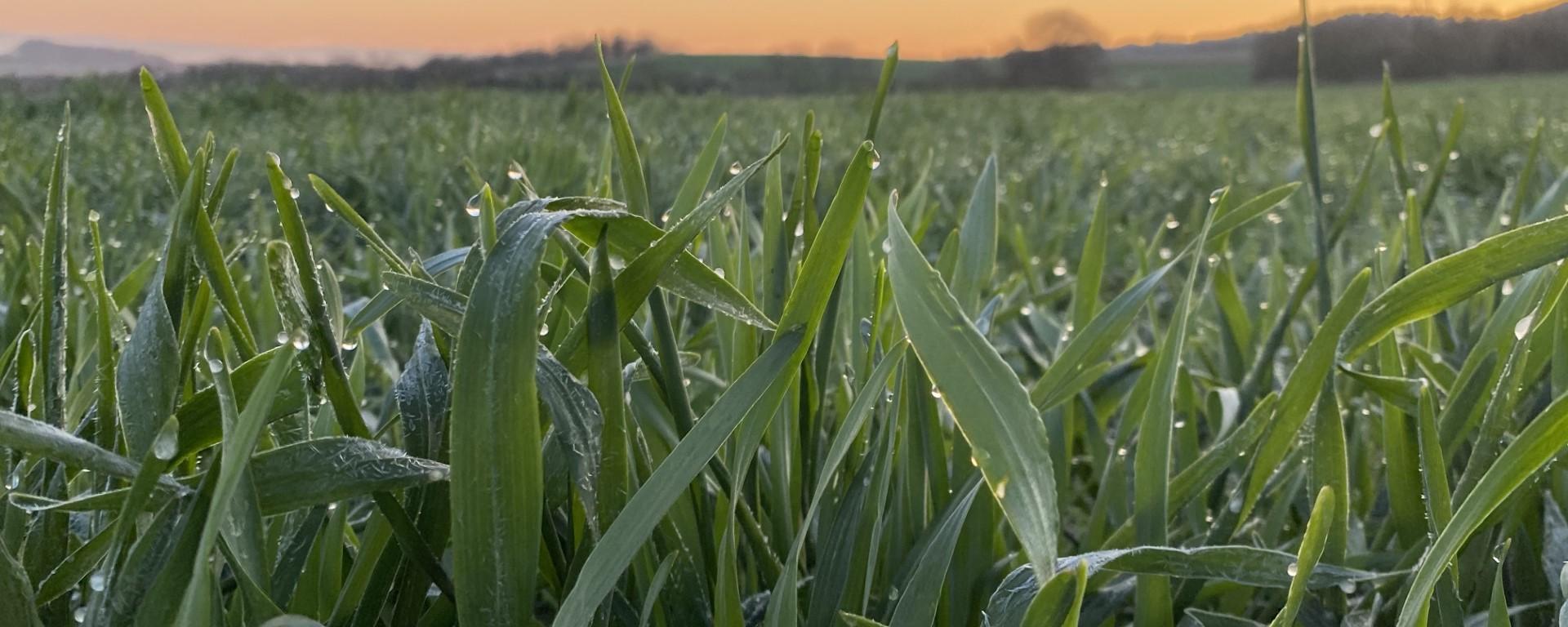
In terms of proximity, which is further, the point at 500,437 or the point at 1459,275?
the point at 1459,275

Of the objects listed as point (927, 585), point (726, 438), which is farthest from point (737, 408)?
point (927, 585)

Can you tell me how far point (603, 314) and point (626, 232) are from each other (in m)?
0.04

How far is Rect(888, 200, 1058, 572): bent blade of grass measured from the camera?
0.96ft

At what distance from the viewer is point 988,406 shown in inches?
11.9

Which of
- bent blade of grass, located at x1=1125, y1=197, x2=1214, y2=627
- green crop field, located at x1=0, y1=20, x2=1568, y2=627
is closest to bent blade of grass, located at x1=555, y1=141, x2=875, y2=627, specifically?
green crop field, located at x1=0, y1=20, x2=1568, y2=627

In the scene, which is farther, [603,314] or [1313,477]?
[1313,477]

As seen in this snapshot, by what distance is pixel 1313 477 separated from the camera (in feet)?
1.56

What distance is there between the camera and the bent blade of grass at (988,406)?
292 millimetres

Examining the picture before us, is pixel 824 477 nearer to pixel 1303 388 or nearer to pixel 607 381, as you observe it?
pixel 607 381

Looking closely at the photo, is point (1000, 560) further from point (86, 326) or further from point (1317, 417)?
point (86, 326)

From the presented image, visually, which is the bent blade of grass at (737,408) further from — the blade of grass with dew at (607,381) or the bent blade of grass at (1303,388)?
the bent blade of grass at (1303,388)

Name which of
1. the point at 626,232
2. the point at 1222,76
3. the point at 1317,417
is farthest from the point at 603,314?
the point at 1222,76

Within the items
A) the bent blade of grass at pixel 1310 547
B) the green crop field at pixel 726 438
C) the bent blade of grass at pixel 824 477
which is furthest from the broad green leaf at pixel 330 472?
the bent blade of grass at pixel 1310 547

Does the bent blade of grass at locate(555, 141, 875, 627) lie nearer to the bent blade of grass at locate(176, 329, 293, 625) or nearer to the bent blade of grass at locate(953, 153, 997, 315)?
the bent blade of grass at locate(176, 329, 293, 625)
